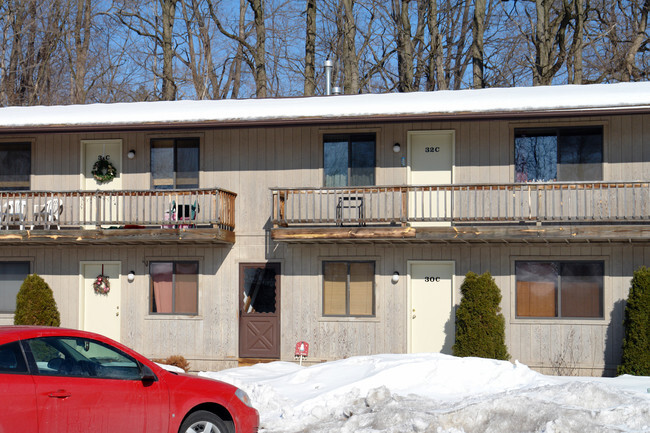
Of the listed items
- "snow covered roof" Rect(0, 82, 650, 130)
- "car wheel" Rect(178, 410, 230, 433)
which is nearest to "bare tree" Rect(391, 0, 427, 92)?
"snow covered roof" Rect(0, 82, 650, 130)

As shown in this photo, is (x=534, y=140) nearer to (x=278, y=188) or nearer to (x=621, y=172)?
(x=621, y=172)

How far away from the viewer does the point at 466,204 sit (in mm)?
17672

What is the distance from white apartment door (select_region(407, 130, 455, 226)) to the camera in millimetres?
18406

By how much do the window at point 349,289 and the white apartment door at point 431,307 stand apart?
95 cm

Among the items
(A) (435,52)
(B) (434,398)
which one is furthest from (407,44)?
(B) (434,398)

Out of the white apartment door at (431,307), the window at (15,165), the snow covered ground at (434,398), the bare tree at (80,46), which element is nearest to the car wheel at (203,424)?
the snow covered ground at (434,398)

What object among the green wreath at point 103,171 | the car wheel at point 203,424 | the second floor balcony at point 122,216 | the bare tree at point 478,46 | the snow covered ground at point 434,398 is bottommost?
the snow covered ground at point 434,398

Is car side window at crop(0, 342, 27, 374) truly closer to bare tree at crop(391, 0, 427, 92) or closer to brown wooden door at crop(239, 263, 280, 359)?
brown wooden door at crop(239, 263, 280, 359)

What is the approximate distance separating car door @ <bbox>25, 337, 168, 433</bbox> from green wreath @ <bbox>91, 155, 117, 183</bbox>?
1217 centimetres

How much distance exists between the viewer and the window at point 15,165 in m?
A: 20.3

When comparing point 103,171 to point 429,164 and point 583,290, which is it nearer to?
point 429,164

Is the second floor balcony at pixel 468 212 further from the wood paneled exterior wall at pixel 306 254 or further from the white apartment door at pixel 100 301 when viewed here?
the white apartment door at pixel 100 301

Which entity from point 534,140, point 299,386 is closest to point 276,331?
point 299,386

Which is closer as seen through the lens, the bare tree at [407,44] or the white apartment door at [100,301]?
the white apartment door at [100,301]
